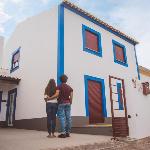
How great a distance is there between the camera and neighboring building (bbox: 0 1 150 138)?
9.94m

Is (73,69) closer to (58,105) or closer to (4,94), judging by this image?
(58,105)

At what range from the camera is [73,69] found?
33.3 ft

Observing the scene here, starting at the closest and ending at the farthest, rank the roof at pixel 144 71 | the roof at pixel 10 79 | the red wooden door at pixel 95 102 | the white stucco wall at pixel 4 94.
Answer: the red wooden door at pixel 95 102 → the roof at pixel 10 79 → the white stucco wall at pixel 4 94 → the roof at pixel 144 71

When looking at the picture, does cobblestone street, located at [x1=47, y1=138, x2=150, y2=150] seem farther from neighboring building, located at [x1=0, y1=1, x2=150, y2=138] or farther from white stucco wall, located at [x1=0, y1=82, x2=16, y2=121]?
white stucco wall, located at [x1=0, y1=82, x2=16, y2=121]

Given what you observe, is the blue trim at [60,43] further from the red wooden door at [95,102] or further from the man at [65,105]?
the man at [65,105]

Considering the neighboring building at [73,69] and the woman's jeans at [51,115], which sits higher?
the neighboring building at [73,69]

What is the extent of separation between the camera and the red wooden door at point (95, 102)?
10.6 m

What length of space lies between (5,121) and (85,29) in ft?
24.2

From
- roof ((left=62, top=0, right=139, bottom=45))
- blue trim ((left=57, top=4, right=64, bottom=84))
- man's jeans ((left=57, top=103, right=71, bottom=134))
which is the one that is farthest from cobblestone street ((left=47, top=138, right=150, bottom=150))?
roof ((left=62, top=0, right=139, bottom=45))

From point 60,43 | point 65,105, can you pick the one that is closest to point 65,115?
point 65,105

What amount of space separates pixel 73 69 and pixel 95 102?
2.06 metres

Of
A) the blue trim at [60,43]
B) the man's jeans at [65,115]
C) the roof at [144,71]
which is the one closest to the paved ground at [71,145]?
the man's jeans at [65,115]

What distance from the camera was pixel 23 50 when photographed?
13000 mm

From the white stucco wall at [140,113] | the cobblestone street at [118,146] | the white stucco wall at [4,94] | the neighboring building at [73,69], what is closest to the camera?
the cobblestone street at [118,146]
